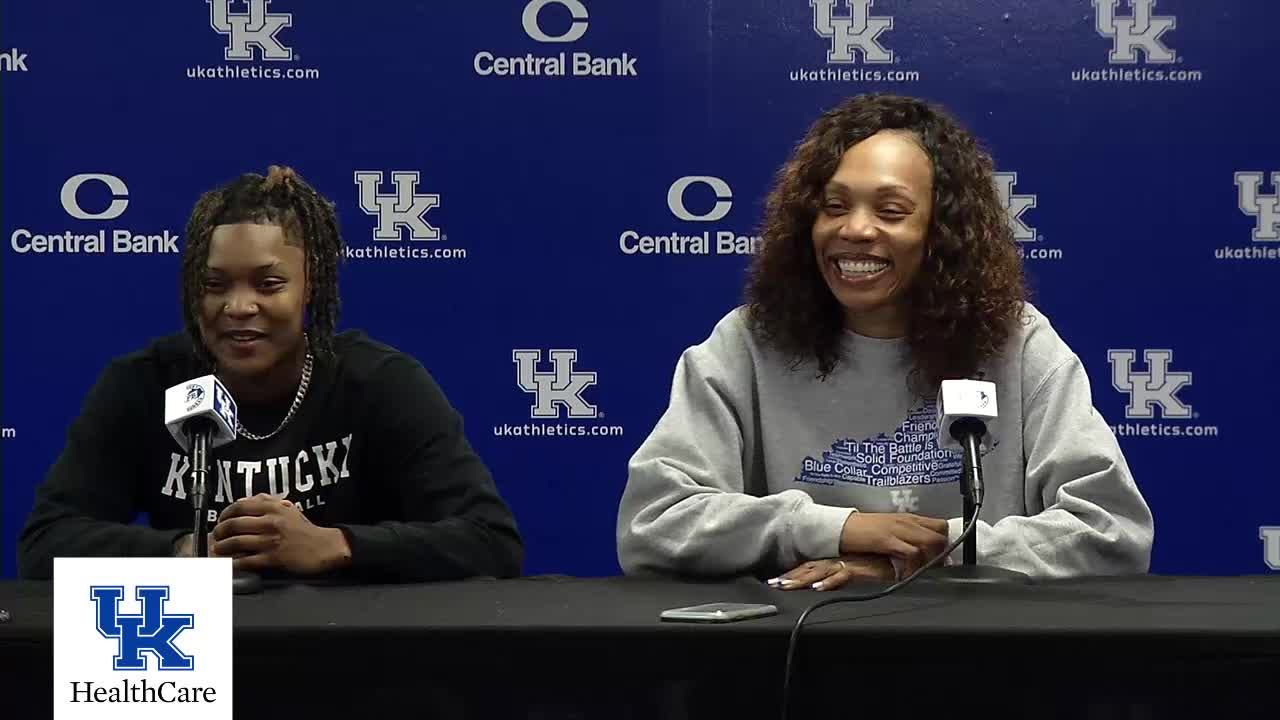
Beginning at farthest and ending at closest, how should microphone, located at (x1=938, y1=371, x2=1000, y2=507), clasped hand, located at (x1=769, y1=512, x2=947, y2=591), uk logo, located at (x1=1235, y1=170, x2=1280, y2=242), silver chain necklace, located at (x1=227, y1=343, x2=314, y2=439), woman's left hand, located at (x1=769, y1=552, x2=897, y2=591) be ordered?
uk logo, located at (x1=1235, y1=170, x2=1280, y2=242)
silver chain necklace, located at (x1=227, y1=343, x2=314, y2=439)
clasped hand, located at (x1=769, y1=512, x2=947, y2=591)
woman's left hand, located at (x1=769, y1=552, x2=897, y2=591)
microphone, located at (x1=938, y1=371, x2=1000, y2=507)

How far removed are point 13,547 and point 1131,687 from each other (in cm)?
297

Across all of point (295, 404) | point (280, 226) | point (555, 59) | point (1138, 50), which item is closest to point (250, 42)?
point (555, 59)

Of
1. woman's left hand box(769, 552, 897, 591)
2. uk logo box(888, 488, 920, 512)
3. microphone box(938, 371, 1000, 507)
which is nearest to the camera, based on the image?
microphone box(938, 371, 1000, 507)

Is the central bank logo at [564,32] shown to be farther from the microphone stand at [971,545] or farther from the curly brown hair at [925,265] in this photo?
the microphone stand at [971,545]

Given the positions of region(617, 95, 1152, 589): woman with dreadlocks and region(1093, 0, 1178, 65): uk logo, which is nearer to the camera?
region(617, 95, 1152, 589): woman with dreadlocks

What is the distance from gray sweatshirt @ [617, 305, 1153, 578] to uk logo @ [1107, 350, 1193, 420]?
4.44ft

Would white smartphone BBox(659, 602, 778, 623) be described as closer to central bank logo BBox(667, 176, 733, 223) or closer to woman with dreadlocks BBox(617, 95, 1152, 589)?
woman with dreadlocks BBox(617, 95, 1152, 589)

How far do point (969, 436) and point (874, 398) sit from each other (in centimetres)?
47

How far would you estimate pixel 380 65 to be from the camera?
11.7 feet

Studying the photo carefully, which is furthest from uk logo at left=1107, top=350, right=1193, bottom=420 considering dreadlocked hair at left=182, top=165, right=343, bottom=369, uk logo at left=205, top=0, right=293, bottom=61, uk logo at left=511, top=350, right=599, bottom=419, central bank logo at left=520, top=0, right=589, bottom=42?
uk logo at left=205, top=0, right=293, bottom=61

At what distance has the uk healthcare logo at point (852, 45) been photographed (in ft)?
11.8

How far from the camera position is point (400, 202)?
11.7ft

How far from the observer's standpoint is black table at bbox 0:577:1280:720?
1.33 m

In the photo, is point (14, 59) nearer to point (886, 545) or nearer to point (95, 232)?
point (95, 232)
